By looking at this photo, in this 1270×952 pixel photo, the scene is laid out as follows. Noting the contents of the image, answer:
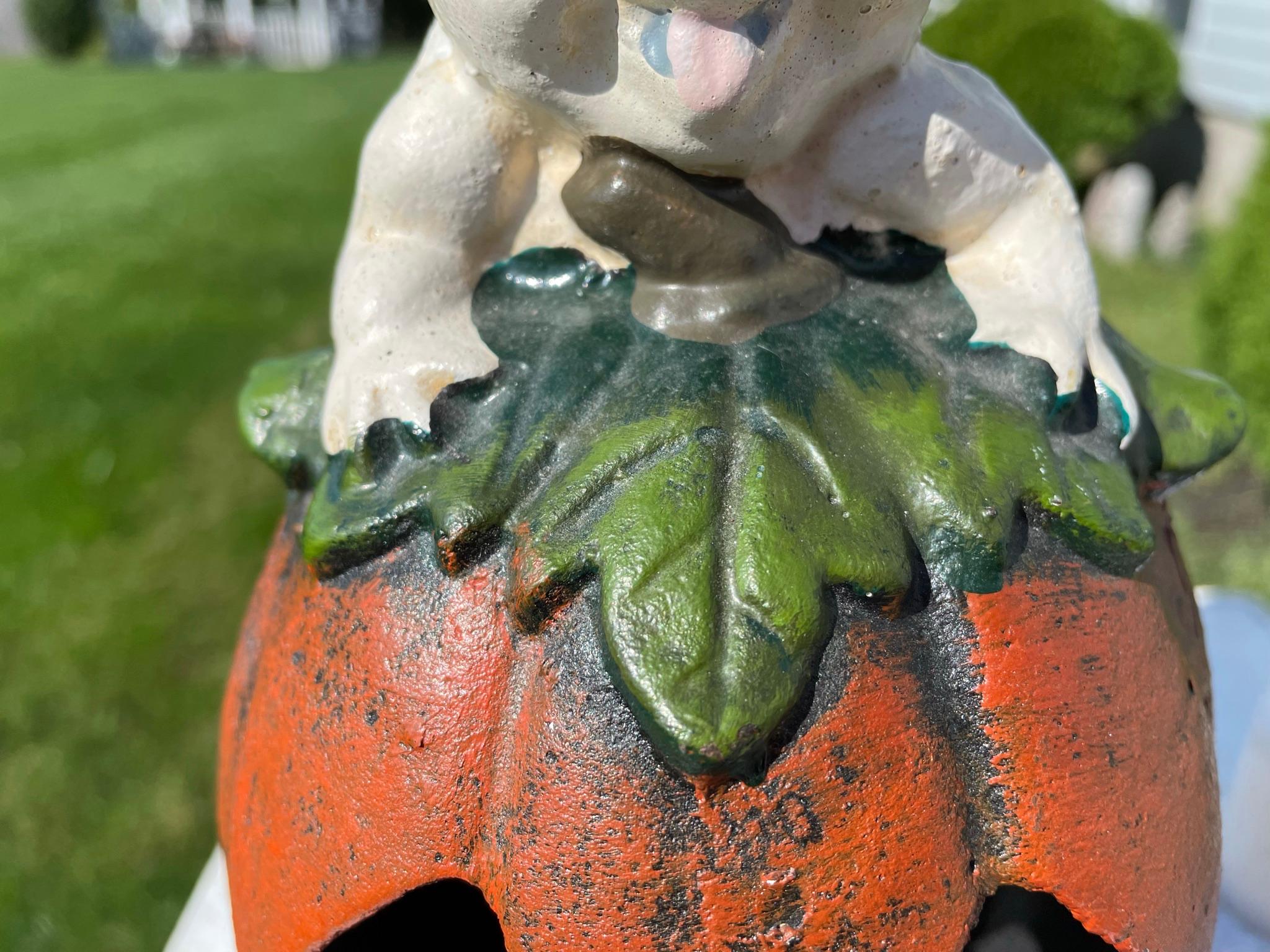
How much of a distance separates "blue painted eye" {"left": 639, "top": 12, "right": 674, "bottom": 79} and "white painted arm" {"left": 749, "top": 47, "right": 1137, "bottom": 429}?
0.24 meters

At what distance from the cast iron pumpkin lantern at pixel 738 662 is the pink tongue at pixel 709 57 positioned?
0.25 m

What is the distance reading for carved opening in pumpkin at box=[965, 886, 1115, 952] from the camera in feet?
4.20

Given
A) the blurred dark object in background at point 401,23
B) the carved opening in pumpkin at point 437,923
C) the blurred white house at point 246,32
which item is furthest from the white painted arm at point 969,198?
the blurred dark object in background at point 401,23

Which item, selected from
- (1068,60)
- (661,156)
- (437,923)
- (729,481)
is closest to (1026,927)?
(729,481)

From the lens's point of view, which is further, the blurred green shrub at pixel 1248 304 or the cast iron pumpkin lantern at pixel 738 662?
the blurred green shrub at pixel 1248 304

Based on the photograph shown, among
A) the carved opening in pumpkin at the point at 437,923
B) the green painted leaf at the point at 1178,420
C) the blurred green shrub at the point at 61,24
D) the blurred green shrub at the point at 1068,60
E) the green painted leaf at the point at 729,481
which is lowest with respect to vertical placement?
the blurred green shrub at the point at 61,24

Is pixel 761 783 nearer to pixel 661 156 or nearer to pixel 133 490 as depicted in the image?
pixel 661 156

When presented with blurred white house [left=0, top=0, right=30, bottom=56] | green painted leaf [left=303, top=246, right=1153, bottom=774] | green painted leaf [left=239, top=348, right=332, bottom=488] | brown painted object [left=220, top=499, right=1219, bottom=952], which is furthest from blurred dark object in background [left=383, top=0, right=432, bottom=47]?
brown painted object [left=220, top=499, right=1219, bottom=952]

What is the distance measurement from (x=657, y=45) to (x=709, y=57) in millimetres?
56

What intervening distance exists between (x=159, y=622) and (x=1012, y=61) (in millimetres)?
5796

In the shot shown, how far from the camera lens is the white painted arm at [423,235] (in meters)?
1.32

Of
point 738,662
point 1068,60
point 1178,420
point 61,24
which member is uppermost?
point 738,662

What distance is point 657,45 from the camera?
1.14m

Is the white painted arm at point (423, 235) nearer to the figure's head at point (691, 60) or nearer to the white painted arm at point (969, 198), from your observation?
the figure's head at point (691, 60)
